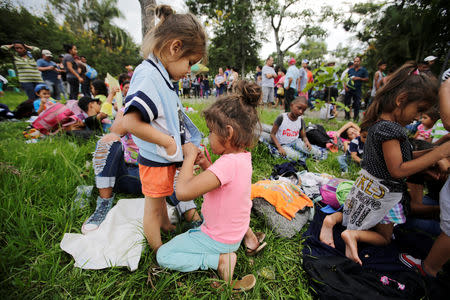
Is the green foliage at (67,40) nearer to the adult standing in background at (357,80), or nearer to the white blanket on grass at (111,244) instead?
the white blanket on grass at (111,244)

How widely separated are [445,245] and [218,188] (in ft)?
5.41

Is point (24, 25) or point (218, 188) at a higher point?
point (24, 25)

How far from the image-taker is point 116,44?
82.6 feet

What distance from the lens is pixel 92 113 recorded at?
3.26m

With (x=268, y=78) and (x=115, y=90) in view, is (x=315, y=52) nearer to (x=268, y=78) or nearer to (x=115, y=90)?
(x=268, y=78)

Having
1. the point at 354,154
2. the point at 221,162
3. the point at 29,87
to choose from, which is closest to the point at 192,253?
the point at 221,162

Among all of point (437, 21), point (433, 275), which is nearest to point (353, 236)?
point (433, 275)

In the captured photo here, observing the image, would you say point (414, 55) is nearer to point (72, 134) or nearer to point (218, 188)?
point (218, 188)

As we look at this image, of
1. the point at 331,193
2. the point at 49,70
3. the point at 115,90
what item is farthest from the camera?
the point at 49,70

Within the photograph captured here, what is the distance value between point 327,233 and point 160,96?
6.03 feet

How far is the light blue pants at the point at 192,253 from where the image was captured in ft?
3.89

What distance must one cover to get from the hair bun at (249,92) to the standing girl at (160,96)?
0.32m

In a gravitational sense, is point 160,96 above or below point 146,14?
below

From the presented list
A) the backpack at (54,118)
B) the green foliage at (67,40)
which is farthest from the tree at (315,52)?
the backpack at (54,118)
